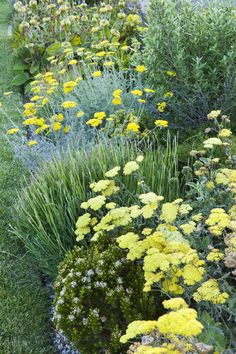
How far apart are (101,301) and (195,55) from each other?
7.42ft

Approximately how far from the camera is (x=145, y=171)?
12.8 feet

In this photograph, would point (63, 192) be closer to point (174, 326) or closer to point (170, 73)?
point (170, 73)

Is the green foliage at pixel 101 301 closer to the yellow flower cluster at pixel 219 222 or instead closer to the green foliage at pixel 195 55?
the yellow flower cluster at pixel 219 222

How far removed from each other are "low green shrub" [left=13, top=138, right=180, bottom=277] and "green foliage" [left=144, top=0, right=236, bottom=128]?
703 millimetres

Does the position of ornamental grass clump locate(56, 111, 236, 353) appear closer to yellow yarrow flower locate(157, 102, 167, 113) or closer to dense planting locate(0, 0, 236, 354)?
dense planting locate(0, 0, 236, 354)

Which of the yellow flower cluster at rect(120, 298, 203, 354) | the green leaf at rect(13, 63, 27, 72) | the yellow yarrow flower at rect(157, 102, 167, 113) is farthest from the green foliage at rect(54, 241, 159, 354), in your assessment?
the green leaf at rect(13, 63, 27, 72)

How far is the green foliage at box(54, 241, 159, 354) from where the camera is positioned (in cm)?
295

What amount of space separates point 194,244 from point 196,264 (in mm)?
381

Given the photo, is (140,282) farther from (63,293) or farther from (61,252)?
(61,252)

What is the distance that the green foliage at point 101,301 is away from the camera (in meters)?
2.95

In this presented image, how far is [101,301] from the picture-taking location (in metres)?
3.08

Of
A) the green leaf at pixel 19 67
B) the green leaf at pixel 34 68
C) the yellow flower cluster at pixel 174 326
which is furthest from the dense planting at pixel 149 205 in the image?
the green leaf at pixel 19 67

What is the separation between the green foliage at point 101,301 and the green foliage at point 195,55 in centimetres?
185

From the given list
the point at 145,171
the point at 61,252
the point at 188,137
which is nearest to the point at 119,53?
the point at 188,137
